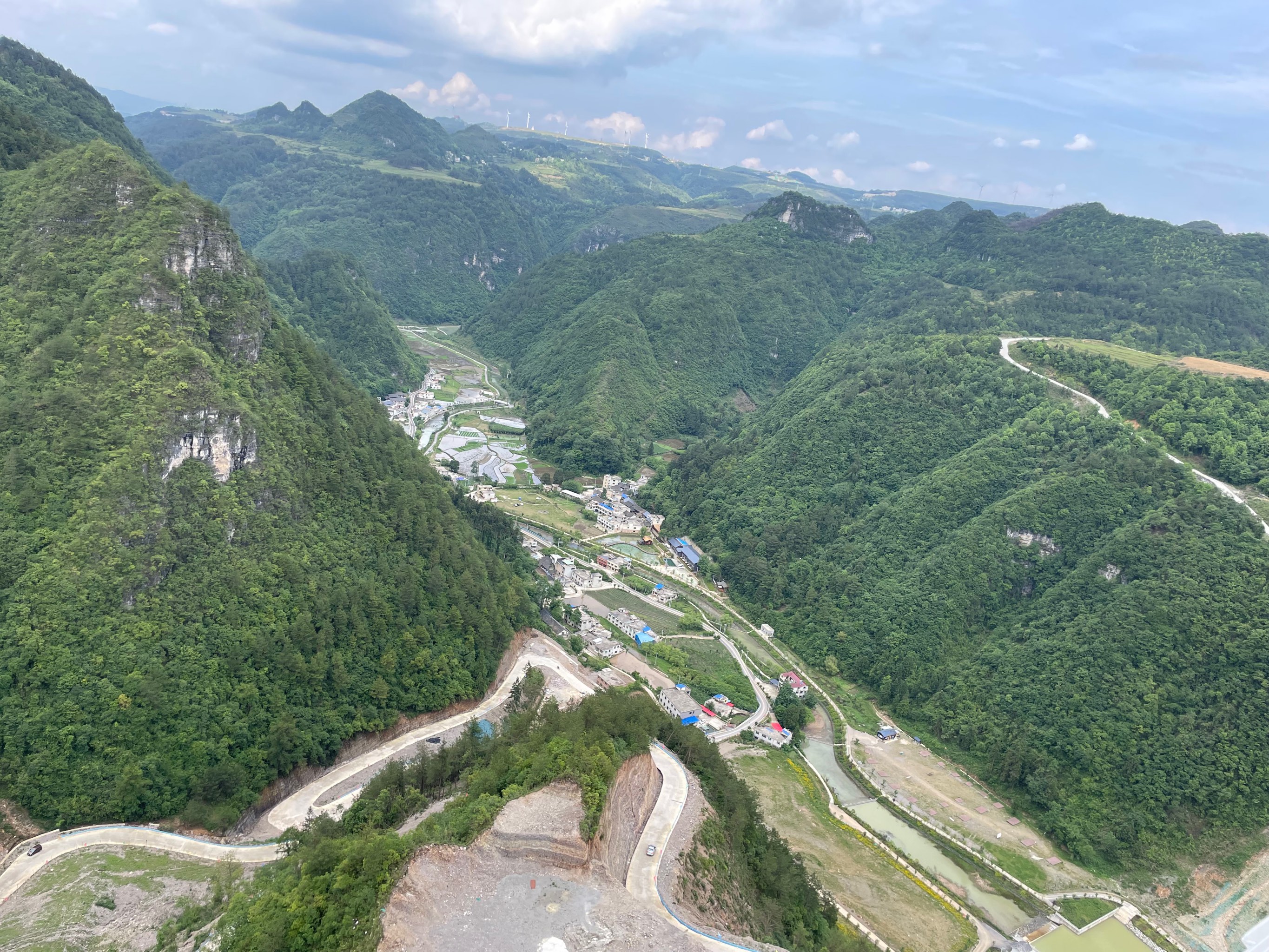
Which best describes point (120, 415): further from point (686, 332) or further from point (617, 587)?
point (686, 332)

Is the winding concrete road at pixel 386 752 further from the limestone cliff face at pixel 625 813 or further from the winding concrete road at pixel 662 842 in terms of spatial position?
the winding concrete road at pixel 662 842

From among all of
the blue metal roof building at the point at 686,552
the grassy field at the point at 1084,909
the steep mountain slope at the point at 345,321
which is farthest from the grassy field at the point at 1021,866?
the steep mountain slope at the point at 345,321

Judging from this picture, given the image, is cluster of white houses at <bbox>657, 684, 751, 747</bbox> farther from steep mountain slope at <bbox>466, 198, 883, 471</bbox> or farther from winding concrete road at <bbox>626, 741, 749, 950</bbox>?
steep mountain slope at <bbox>466, 198, 883, 471</bbox>

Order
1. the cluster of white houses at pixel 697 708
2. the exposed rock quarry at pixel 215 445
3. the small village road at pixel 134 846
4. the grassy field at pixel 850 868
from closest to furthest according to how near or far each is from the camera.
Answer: the small village road at pixel 134 846 < the grassy field at pixel 850 868 < the exposed rock quarry at pixel 215 445 < the cluster of white houses at pixel 697 708

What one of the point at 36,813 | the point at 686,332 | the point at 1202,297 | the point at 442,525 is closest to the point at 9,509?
the point at 36,813

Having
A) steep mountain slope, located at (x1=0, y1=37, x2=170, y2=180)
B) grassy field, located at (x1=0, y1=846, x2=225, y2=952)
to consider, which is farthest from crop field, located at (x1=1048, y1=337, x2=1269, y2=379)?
steep mountain slope, located at (x1=0, y1=37, x2=170, y2=180)
